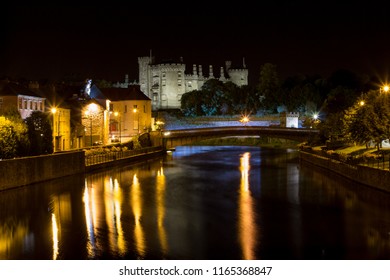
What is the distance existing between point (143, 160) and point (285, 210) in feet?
117

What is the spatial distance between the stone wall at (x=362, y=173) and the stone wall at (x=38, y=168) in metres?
17.7

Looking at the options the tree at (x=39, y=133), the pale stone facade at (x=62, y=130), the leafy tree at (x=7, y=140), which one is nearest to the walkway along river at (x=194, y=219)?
the leafy tree at (x=7, y=140)

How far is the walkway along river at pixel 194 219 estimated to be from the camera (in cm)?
2020

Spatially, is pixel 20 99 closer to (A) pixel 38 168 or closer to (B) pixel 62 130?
(B) pixel 62 130

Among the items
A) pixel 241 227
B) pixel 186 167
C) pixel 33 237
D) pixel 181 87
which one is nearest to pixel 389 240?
pixel 241 227

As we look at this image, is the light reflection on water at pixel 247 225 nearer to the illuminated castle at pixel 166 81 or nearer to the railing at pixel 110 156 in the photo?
the railing at pixel 110 156

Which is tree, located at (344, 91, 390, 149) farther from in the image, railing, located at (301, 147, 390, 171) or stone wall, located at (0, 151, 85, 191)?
stone wall, located at (0, 151, 85, 191)

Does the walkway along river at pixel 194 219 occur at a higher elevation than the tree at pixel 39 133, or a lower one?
lower

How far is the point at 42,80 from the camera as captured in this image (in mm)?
116250

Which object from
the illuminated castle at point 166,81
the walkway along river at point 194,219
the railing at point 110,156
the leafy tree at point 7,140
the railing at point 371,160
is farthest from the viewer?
the illuminated castle at point 166,81

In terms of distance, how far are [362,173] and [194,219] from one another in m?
12.8

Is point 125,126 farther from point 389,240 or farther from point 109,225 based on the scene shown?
point 389,240

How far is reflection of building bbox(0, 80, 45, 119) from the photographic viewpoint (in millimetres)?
50750

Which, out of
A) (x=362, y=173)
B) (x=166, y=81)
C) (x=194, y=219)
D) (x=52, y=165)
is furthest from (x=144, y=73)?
(x=194, y=219)
